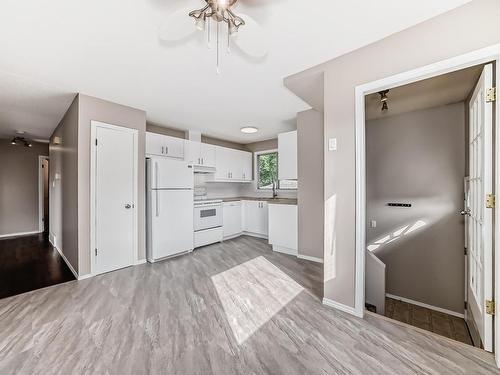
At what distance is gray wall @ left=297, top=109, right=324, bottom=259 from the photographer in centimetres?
346

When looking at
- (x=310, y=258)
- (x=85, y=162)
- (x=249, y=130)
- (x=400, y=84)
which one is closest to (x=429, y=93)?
(x=400, y=84)

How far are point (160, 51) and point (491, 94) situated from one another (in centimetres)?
259

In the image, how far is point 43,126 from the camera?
14.4 feet

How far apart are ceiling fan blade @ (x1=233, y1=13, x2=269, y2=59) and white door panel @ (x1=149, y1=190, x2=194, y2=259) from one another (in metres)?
2.64

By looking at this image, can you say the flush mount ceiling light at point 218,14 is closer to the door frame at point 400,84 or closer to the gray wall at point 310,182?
the door frame at point 400,84

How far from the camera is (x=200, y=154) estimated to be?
182 inches

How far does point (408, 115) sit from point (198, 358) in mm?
3933

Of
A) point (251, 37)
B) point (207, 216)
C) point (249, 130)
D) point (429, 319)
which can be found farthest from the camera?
point (249, 130)

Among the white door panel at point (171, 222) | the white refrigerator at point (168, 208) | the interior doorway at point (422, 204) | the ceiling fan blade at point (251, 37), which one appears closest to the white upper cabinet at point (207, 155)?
the white refrigerator at point (168, 208)

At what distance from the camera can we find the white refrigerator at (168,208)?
3.47 meters

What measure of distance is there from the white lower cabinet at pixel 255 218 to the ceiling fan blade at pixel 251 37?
3.58 meters

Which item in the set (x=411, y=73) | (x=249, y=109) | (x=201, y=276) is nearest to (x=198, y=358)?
(x=201, y=276)

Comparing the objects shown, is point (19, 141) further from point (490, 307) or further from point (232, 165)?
point (490, 307)

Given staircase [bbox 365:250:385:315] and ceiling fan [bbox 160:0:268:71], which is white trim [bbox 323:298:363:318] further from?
ceiling fan [bbox 160:0:268:71]
